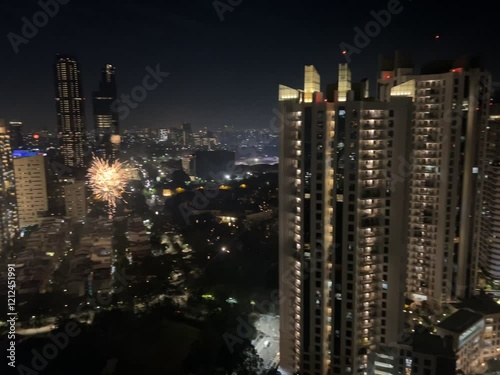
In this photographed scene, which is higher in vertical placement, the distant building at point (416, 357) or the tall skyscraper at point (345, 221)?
the tall skyscraper at point (345, 221)

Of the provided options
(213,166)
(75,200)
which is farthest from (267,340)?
(213,166)

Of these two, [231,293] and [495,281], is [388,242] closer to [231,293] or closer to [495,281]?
[231,293]

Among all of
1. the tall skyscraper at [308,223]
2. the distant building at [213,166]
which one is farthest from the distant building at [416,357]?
the distant building at [213,166]

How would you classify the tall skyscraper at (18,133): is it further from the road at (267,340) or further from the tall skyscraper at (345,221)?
the tall skyscraper at (345,221)

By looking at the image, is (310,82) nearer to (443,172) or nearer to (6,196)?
(443,172)

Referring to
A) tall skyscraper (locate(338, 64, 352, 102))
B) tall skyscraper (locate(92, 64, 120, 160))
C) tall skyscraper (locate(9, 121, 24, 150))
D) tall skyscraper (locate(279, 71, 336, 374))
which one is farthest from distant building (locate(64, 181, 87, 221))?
tall skyscraper (locate(338, 64, 352, 102))

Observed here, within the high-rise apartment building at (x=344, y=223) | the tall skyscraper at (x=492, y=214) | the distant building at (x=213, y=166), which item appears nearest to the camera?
the high-rise apartment building at (x=344, y=223)
